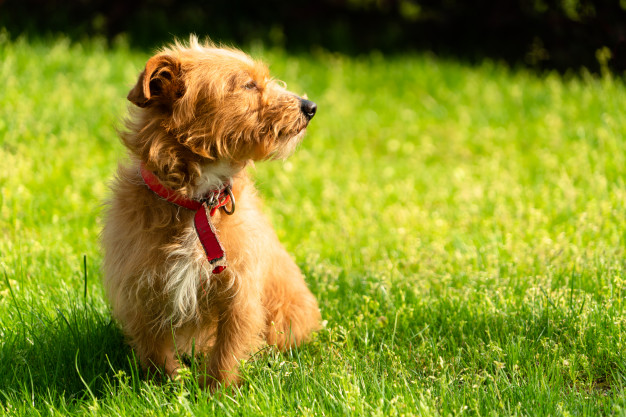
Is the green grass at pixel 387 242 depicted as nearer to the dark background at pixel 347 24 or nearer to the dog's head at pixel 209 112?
the dog's head at pixel 209 112

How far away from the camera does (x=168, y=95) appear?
3416mm

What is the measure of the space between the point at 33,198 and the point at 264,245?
2867mm

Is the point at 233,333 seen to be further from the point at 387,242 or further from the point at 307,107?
the point at 387,242

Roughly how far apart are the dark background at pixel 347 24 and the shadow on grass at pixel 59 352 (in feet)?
23.2

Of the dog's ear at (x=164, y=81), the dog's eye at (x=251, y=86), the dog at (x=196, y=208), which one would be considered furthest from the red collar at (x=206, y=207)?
the dog's eye at (x=251, y=86)

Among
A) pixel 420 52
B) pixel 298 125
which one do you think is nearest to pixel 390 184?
pixel 298 125

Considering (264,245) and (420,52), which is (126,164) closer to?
(264,245)

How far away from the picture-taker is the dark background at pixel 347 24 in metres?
10.4

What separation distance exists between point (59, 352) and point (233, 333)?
3.03ft

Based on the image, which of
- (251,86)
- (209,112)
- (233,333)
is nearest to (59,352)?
(233,333)

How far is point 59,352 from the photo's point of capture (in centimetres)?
358

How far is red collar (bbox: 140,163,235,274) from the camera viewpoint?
10.8 ft

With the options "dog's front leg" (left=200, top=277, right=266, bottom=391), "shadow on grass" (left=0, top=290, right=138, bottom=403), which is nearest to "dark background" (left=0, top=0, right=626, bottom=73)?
"shadow on grass" (left=0, top=290, right=138, bottom=403)

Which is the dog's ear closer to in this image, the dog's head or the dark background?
the dog's head
